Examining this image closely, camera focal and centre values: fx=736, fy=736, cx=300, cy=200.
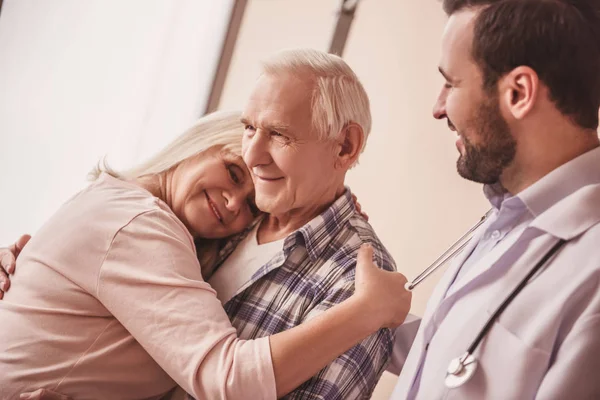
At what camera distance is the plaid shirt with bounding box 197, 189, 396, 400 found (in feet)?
5.37

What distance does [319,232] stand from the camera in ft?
5.78

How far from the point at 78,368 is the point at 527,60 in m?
1.15

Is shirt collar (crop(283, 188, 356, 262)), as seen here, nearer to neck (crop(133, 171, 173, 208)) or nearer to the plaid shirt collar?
the plaid shirt collar

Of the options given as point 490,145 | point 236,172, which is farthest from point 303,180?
point 490,145

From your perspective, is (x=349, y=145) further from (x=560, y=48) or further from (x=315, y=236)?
(x=560, y=48)

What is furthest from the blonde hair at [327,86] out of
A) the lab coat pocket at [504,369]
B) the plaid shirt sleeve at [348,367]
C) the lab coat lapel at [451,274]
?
the lab coat pocket at [504,369]

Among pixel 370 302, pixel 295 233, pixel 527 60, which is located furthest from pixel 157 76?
pixel 527 60

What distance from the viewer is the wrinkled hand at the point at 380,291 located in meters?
Answer: 1.56

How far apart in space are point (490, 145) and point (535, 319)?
328 millimetres

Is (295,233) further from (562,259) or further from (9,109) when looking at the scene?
(9,109)

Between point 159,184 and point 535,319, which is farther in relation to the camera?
point 159,184

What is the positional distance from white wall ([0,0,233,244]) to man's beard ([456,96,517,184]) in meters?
2.12

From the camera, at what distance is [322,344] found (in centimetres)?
152

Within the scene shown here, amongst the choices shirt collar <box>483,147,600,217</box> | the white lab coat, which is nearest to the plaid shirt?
the white lab coat
